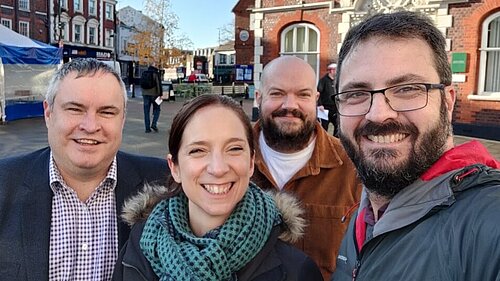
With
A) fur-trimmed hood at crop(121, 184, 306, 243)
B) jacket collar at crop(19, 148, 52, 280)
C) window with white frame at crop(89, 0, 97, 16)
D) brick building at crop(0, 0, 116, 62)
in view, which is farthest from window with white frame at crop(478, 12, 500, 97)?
window with white frame at crop(89, 0, 97, 16)

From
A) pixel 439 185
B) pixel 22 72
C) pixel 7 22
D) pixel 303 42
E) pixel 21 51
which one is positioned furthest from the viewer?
pixel 7 22

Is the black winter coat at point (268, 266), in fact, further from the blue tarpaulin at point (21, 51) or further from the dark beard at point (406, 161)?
the blue tarpaulin at point (21, 51)

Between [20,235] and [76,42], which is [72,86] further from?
[76,42]

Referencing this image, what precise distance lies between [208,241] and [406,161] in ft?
2.73

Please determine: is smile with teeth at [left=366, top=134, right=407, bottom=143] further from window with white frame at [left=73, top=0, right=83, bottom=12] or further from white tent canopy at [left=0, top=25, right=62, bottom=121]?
window with white frame at [left=73, top=0, right=83, bottom=12]

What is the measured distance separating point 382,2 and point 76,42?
4063 centimetres

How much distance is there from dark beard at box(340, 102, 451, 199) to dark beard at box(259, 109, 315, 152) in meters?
1.06

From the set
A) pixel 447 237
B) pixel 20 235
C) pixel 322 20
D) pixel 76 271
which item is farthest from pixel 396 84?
pixel 322 20

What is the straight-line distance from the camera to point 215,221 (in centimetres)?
195

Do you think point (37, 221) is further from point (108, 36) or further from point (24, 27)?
point (108, 36)

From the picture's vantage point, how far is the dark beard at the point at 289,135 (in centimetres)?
269

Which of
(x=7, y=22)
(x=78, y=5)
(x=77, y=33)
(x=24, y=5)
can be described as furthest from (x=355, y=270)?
(x=78, y=5)

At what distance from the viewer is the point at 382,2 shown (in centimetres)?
1390

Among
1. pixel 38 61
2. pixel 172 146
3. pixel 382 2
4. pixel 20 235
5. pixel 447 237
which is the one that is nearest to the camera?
pixel 447 237
